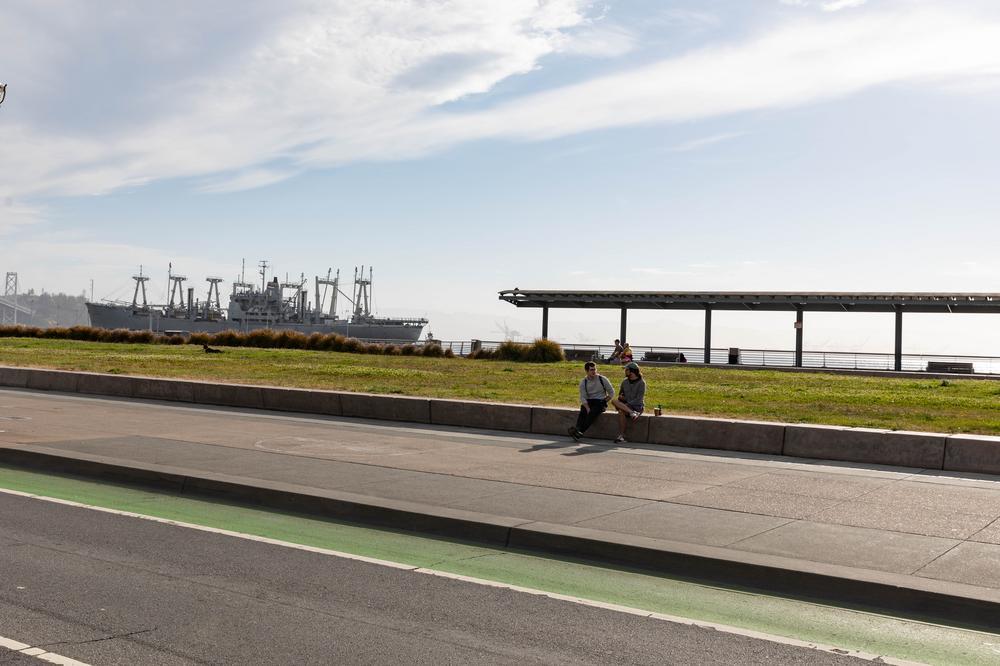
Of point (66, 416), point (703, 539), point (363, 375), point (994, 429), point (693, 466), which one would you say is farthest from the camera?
point (363, 375)

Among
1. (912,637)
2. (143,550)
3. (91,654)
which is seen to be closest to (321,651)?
(91,654)

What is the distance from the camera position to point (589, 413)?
15000 millimetres

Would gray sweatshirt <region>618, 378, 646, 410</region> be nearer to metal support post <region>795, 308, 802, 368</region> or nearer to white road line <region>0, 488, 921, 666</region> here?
white road line <region>0, 488, 921, 666</region>

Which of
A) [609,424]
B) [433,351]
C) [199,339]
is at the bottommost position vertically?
[609,424]

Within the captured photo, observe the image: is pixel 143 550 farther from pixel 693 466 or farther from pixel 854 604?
pixel 693 466

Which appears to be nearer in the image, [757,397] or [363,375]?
[757,397]

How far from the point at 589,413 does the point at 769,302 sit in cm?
2845

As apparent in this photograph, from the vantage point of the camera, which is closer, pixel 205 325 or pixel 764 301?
pixel 764 301

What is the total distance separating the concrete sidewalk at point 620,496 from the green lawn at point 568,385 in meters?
4.25

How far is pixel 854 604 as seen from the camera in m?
6.45

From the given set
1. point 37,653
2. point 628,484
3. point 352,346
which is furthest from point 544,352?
point 37,653

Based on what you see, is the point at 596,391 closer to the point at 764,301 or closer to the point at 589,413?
the point at 589,413

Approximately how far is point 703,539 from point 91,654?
4667 mm

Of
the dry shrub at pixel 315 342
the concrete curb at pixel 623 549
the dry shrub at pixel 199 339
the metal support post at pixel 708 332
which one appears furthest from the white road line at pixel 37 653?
the dry shrub at pixel 199 339
